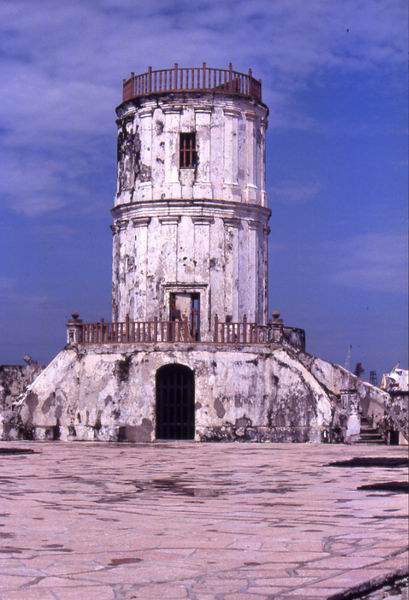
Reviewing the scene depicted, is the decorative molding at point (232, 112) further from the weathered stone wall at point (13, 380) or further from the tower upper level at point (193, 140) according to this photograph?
the weathered stone wall at point (13, 380)

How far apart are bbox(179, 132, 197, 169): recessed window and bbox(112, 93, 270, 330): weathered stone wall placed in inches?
6.6

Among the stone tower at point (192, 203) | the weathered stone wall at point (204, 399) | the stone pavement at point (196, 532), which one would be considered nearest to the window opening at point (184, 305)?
the stone tower at point (192, 203)

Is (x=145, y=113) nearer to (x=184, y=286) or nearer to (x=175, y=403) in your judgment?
(x=184, y=286)

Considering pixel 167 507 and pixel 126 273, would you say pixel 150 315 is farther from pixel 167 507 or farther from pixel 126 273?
pixel 167 507

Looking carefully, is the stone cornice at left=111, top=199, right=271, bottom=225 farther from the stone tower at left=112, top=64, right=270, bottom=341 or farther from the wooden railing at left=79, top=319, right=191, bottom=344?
the wooden railing at left=79, top=319, right=191, bottom=344

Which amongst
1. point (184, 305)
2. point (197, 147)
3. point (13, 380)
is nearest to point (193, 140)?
point (197, 147)

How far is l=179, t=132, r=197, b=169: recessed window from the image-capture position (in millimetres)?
33562

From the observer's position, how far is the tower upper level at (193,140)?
3347cm

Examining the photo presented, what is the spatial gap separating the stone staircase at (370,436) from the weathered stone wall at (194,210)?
6.91 metres

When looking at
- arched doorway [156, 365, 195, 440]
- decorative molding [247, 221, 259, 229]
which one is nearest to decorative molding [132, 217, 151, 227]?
decorative molding [247, 221, 259, 229]

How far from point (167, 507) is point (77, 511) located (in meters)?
1.03

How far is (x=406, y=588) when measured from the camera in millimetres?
6871

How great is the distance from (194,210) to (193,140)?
2377 millimetres

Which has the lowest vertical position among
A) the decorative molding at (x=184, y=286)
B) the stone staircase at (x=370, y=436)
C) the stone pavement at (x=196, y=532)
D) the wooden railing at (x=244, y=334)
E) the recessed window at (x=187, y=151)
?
the stone pavement at (x=196, y=532)
